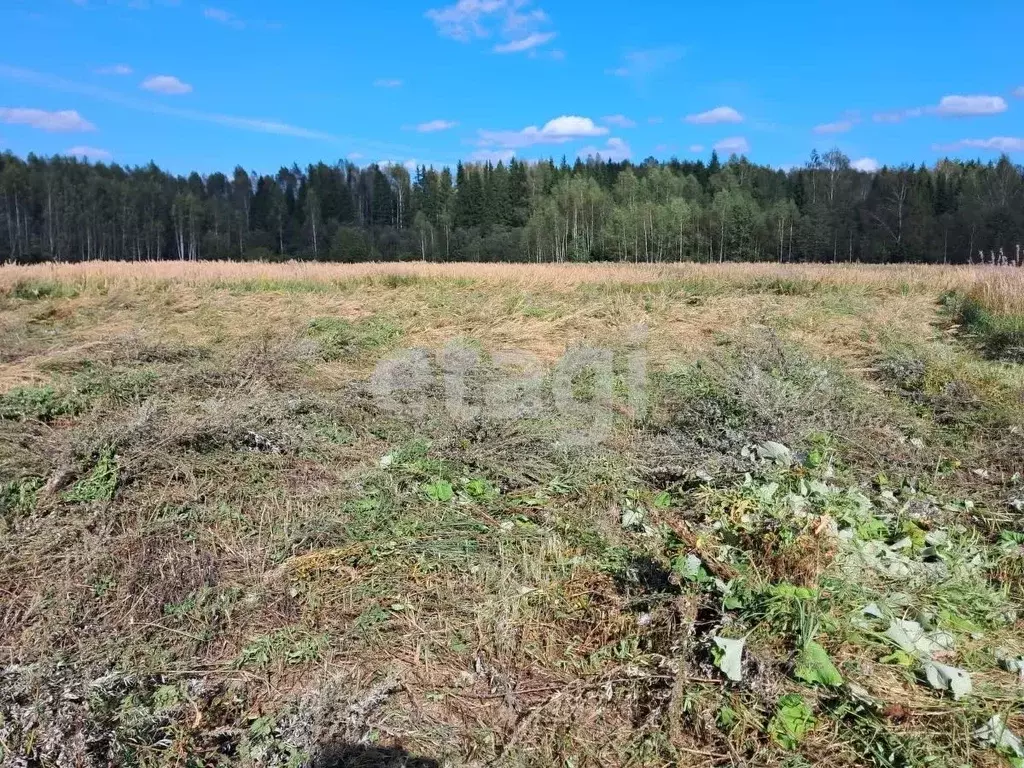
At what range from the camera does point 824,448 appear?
152 inches

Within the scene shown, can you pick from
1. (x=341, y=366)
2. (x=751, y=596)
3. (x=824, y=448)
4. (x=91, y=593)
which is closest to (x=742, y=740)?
(x=751, y=596)

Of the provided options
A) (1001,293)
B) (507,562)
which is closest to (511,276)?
(1001,293)

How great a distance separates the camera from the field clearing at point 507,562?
80.7 inches

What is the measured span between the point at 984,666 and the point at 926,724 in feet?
1.48

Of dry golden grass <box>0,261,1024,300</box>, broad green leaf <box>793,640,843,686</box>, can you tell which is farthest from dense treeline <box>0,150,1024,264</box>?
broad green leaf <box>793,640,843,686</box>

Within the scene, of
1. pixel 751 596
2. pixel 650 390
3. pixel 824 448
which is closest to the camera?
pixel 751 596

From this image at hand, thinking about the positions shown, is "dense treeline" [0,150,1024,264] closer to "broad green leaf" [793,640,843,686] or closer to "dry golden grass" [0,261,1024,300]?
"dry golden grass" [0,261,1024,300]

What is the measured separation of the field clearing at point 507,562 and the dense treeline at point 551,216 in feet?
131

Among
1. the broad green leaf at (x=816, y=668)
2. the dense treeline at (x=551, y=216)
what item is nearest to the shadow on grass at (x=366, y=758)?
the broad green leaf at (x=816, y=668)

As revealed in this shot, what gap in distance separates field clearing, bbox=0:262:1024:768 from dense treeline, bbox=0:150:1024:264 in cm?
3992

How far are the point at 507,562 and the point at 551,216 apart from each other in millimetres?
48954

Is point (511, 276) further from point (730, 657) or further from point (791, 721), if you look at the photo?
point (791, 721)

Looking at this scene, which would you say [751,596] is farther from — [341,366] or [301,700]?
[341,366]

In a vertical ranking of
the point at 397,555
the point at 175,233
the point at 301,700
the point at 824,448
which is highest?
the point at 175,233
